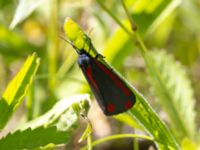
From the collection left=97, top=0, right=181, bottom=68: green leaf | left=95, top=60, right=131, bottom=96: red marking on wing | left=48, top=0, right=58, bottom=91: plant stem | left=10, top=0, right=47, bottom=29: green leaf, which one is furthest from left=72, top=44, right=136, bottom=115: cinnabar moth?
left=48, top=0, right=58, bottom=91: plant stem

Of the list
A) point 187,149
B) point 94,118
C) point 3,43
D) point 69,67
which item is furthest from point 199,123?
point 187,149

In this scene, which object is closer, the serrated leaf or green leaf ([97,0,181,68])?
the serrated leaf

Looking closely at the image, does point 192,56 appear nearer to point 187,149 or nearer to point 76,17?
point 76,17

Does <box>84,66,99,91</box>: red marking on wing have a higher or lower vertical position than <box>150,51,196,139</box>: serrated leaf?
higher

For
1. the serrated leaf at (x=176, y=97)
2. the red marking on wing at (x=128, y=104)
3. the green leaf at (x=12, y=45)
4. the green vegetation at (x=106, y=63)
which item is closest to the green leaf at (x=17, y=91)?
the green vegetation at (x=106, y=63)

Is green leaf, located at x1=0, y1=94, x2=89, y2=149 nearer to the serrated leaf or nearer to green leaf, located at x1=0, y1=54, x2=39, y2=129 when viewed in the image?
green leaf, located at x1=0, y1=54, x2=39, y2=129

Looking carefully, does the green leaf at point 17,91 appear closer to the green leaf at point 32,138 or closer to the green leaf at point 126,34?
the green leaf at point 32,138
